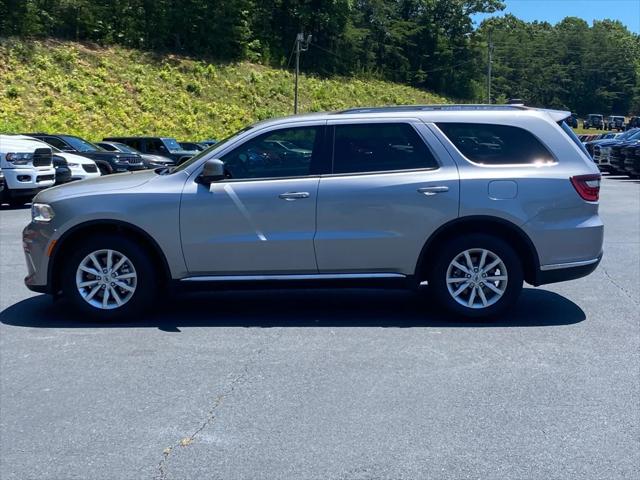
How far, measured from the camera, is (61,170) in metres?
18.8

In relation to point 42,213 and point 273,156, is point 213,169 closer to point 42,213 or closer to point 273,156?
point 273,156

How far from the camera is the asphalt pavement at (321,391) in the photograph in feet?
13.2

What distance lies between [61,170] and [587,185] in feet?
49.6

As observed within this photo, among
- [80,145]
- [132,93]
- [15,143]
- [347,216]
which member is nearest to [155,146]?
[80,145]

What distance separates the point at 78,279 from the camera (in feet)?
22.1

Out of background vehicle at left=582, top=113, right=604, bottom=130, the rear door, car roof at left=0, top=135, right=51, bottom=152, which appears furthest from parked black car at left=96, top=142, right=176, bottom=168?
background vehicle at left=582, top=113, right=604, bottom=130

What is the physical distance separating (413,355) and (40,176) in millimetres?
12977

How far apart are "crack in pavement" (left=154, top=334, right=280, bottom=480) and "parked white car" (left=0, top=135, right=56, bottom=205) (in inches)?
464

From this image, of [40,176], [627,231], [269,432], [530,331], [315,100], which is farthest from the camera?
[315,100]

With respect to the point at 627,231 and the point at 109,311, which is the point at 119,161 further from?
the point at 109,311

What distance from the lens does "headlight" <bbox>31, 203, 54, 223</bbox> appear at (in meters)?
6.71

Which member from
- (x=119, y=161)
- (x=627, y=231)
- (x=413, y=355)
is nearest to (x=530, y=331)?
(x=413, y=355)

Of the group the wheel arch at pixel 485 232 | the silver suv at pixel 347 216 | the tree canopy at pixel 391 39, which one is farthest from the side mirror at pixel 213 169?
the tree canopy at pixel 391 39

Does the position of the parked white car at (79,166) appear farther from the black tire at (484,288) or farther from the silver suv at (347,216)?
the black tire at (484,288)
